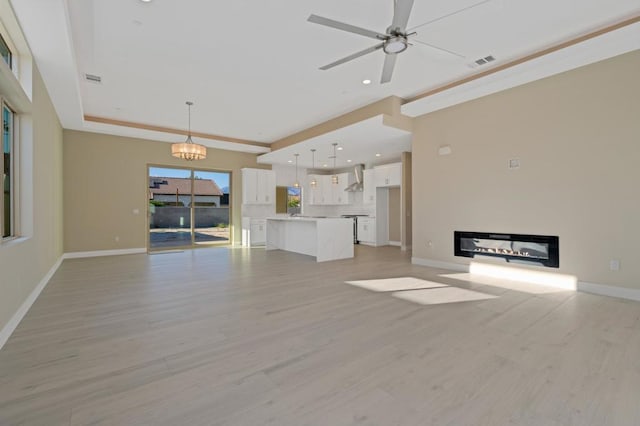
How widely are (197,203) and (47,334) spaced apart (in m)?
6.38

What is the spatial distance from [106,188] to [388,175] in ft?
25.2

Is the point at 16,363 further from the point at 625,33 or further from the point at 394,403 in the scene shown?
the point at 625,33

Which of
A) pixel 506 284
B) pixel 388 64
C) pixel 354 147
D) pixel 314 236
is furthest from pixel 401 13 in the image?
pixel 354 147

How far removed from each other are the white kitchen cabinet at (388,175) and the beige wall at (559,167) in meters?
3.17

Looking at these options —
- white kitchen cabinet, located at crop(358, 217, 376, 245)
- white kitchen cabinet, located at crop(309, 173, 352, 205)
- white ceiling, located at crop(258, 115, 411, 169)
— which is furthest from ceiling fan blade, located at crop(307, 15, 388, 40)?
white kitchen cabinet, located at crop(309, 173, 352, 205)

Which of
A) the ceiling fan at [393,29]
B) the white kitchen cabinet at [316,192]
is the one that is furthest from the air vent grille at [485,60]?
the white kitchen cabinet at [316,192]

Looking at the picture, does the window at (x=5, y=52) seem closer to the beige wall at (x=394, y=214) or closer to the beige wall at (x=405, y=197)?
the beige wall at (x=405, y=197)

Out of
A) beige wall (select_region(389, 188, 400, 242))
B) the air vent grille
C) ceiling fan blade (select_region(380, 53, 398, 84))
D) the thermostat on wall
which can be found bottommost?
beige wall (select_region(389, 188, 400, 242))

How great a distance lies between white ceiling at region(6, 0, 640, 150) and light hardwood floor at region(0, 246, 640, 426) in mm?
3069

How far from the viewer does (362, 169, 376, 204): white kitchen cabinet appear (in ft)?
31.6

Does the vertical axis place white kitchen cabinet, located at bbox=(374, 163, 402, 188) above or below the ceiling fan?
below

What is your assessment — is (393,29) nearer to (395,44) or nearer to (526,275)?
(395,44)

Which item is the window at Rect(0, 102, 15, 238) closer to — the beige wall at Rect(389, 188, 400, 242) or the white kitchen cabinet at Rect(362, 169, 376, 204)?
the white kitchen cabinet at Rect(362, 169, 376, 204)

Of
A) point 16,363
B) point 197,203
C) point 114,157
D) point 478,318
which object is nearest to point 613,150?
point 478,318
